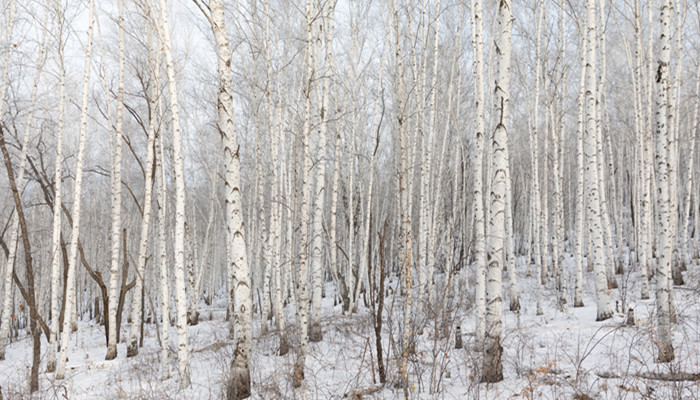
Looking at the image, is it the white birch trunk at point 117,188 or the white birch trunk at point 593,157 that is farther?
the white birch trunk at point 117,188

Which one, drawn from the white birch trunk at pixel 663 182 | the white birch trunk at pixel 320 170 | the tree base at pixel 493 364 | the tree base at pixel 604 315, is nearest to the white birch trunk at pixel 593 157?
the tree base at pixel 604 315

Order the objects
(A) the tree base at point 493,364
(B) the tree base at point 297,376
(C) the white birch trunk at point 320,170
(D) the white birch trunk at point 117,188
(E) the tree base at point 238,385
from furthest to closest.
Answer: (D) the white birch trunk at point 117,188 < (C) the white birch trunk at point 320,170 < (B) the tree base at point 297,376 < (E) the tree base at point 238,385 < (A) the tree base at point 493,364

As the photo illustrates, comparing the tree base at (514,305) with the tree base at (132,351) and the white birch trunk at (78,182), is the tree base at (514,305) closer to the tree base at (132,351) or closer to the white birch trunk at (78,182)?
the tree base at (132,351)

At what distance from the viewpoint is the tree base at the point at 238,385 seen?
14.7 ft

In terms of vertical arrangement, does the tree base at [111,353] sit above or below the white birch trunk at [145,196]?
below

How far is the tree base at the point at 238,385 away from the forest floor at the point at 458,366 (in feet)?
0.70

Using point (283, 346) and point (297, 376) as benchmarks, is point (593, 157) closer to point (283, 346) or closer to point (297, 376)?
point (297, 376)

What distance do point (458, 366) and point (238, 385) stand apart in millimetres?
2599

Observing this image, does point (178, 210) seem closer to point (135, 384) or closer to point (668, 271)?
point (135, 384)

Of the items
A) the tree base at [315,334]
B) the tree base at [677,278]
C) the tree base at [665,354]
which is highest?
the tree base at [665,354]

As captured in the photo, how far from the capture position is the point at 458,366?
485cm

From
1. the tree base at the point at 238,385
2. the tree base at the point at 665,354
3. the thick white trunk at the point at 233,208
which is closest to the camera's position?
the tree base at the point at 665,354

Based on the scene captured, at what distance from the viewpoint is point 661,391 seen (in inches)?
146

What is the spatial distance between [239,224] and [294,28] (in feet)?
26.3
